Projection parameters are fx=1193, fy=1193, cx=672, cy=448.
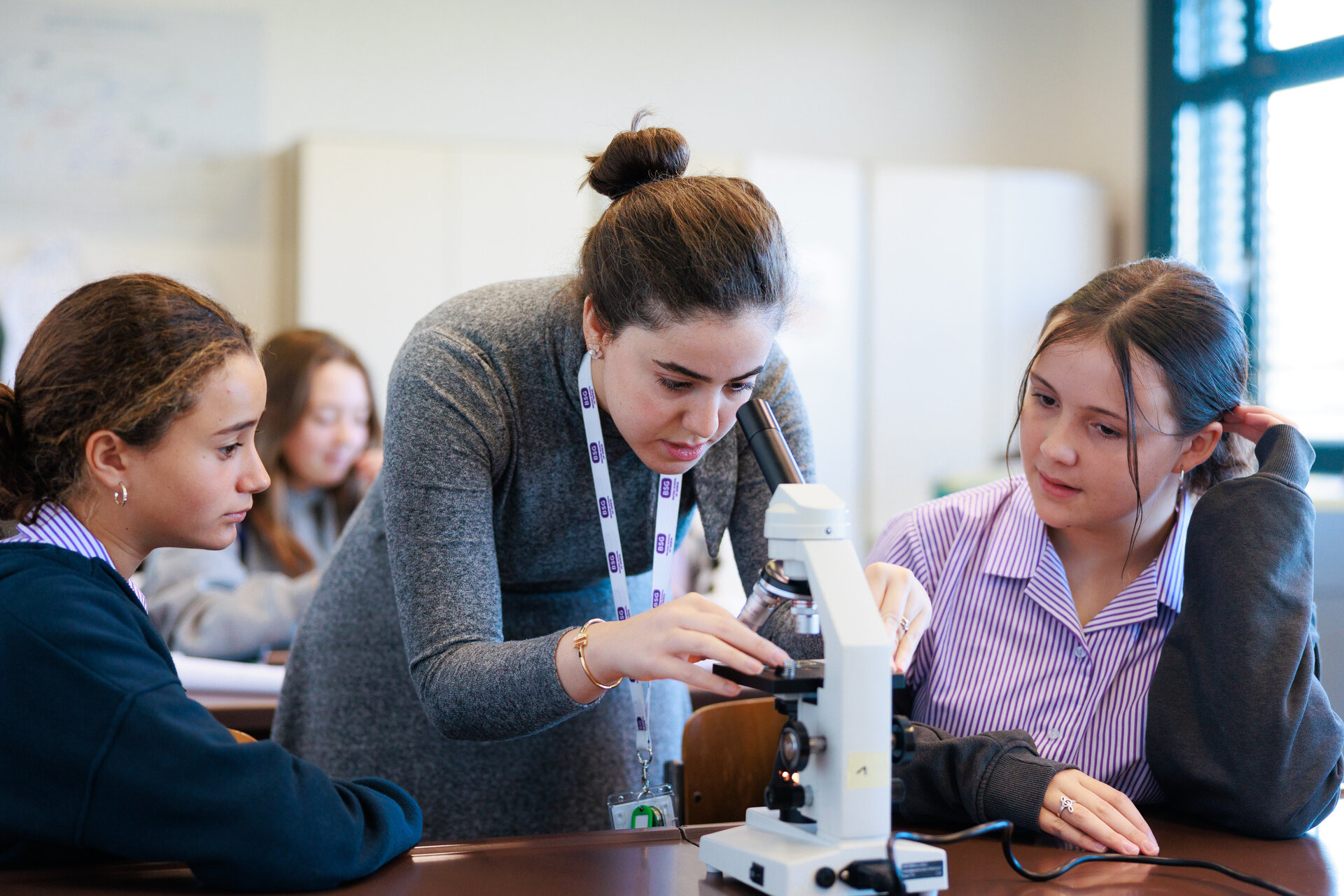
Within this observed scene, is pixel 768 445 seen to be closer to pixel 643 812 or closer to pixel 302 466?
pixel 643 812

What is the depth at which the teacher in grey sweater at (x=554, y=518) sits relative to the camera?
1119 mm

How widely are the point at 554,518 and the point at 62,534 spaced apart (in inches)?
21.6

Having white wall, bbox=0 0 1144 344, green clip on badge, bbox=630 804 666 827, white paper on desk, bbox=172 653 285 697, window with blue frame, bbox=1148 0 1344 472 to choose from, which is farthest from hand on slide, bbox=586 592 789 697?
window with blue frame, bbox=1148 0 1344 472

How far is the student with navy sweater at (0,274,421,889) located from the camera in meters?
Answer: 0.85

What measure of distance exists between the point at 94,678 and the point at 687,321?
601 millimetres

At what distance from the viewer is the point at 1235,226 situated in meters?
4.58

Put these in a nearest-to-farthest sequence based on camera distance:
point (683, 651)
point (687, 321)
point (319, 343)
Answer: point (683, 651), point (687, 321), point (319, 343)

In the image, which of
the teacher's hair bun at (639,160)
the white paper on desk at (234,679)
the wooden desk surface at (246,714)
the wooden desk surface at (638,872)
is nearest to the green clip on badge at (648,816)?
the wooden desk surface at (638,872)

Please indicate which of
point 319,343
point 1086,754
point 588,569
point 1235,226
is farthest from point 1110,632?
point 1235,226

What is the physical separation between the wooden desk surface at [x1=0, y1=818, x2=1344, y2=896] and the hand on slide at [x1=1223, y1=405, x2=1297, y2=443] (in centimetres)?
48

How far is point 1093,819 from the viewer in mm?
1063

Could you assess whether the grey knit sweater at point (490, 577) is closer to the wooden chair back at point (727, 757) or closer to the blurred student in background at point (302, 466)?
the wooden chair back at point (727, 757)

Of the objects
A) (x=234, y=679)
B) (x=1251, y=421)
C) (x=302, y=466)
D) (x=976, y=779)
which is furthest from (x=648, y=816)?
(x=302, y=466)

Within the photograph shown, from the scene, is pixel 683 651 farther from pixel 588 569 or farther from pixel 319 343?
pixel 319 343
